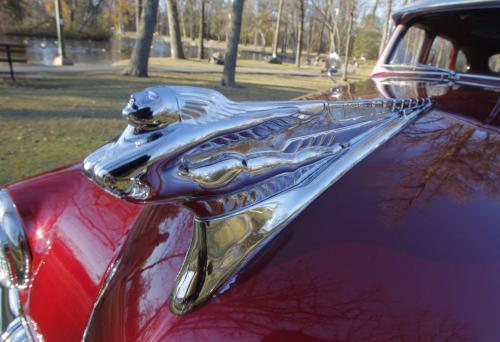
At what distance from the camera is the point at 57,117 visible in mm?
7438

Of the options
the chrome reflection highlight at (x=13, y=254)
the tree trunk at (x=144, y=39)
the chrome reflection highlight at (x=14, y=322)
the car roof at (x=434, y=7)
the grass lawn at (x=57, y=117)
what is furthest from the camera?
the tree trunk at (x=144, y=39)

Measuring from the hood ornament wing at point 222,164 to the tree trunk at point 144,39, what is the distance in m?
12.1

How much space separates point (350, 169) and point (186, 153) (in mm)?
624

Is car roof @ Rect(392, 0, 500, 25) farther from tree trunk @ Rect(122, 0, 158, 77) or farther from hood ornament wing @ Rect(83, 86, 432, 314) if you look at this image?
tree trunk @ Rect(122, 0, 158, 77)

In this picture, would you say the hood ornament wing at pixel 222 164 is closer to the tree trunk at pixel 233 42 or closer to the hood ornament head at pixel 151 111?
Result: the hood ornament head at pixel 151 111

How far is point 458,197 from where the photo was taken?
121cm

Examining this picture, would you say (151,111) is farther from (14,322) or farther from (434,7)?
(434,7)

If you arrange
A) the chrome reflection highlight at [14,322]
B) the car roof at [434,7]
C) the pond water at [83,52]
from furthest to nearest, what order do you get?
1. the pond water at [83,52]
2. the car roof at [434,7]
3. the chrome reflection highlight at [14,322]

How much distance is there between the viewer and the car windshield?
2.82 metres

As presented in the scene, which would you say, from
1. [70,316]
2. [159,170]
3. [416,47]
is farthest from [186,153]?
[416,47]

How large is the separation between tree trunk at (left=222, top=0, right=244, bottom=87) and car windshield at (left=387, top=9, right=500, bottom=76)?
9145mm

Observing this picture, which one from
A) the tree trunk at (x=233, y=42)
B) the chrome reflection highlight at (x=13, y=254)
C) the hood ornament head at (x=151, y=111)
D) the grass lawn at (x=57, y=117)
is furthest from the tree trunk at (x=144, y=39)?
the hood ornament head at (x=151, y=111)

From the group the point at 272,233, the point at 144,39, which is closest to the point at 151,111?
the point at 272,233

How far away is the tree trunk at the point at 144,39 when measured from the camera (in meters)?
12.1
